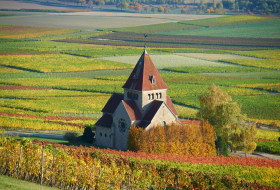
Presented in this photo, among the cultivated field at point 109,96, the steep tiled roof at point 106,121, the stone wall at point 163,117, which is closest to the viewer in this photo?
the cultivated field at point 109,96

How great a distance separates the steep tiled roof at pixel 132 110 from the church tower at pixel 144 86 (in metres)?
0.69

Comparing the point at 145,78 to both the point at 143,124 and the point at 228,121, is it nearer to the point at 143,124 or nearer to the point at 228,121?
the point at 143,124

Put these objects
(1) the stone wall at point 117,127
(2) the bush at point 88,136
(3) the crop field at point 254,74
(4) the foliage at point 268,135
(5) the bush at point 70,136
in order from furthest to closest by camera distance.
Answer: (3) the crop field at point 254,74 < (4) the foliage at point 268,135 < (2) the bush at point 88,136 < (5) the bush at point 70,136 < (1) the stone wall at point 117,127

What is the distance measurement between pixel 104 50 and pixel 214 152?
134 m

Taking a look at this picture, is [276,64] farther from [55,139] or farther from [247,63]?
[55,139]

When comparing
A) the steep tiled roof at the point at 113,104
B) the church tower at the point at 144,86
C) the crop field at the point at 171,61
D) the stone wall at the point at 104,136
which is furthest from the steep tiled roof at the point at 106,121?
the crop field at the point at 171,61

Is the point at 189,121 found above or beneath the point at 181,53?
beneath

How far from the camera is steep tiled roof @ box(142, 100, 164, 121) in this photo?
220ft

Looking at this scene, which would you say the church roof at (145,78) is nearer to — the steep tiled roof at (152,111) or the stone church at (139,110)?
the stone church at (139,110)

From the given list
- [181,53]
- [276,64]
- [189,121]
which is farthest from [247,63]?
[189,121]

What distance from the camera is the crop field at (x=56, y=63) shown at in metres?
155

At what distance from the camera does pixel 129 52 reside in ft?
618

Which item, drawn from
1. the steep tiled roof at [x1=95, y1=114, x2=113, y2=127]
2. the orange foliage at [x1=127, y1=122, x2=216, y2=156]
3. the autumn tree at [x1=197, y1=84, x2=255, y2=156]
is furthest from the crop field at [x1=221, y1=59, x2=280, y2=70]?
the steep tiled roof at [x1=95, y1=114, x2=113, y2=127]

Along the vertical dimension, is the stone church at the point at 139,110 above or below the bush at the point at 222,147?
above
